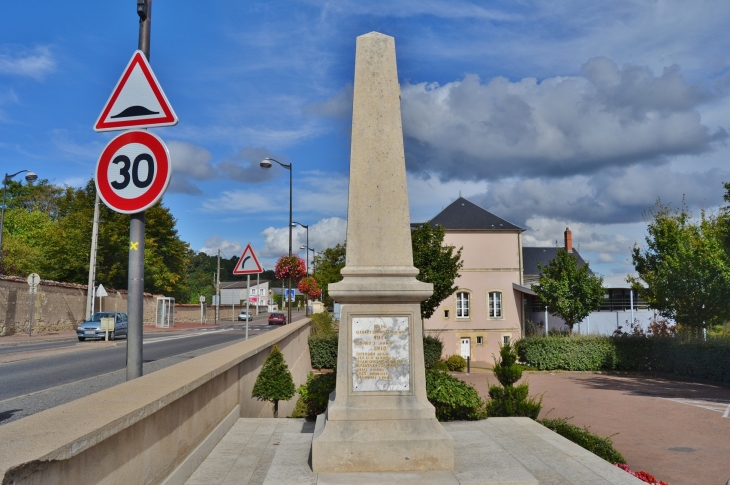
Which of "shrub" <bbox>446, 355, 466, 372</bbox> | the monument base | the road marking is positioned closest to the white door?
"shrub" <bbox>446, 355, 466, 372</bbox>

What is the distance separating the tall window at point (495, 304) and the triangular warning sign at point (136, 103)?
3867cm

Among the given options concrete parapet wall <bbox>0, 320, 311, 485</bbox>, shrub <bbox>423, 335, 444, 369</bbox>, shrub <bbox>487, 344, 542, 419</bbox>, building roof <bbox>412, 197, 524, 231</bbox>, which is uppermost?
building roof <bbox>412, 197, 524, 231</bbox>

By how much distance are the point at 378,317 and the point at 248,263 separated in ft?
33.5

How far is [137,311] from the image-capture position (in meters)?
4.73

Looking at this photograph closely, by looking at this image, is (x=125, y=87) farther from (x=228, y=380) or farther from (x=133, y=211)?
(x=228, y=380)

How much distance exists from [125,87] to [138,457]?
2888mm

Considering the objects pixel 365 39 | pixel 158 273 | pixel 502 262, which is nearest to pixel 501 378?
Result: pixel 365 39

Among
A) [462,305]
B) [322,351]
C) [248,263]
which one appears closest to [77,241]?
[462,305]

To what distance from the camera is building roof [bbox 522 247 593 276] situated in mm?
50094

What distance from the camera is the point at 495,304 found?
4184 cm

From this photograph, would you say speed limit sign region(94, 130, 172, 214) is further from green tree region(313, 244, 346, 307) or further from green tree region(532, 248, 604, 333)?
green tree region(313, 244, 346, 307)

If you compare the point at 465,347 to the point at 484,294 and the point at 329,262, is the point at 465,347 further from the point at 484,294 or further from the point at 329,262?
the point at 329,262

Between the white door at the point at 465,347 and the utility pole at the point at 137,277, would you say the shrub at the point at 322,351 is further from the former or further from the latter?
the utility pole at the point at 137,277

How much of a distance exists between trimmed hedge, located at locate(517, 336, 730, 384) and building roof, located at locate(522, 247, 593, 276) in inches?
922
